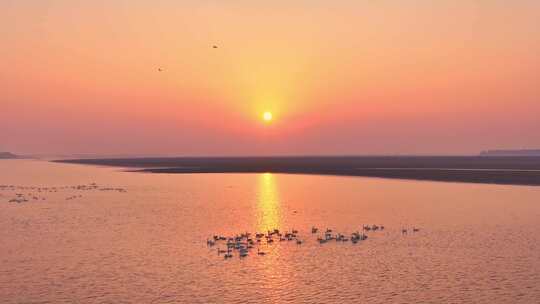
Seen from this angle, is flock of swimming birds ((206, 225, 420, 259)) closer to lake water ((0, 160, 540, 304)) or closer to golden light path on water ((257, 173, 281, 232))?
lake water ((0, 160, 540, 304))

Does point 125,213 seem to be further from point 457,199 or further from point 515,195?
point 515,195

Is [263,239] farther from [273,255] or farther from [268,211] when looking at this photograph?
[268,211]

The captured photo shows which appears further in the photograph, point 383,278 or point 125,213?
point 125,213

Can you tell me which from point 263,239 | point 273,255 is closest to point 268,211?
point 263,239

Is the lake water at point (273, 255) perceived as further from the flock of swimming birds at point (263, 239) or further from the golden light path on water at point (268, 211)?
the flock of swimming birds at point (263, 239)

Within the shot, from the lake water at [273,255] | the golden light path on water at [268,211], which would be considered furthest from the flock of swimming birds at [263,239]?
the golden light path on water at [268,211]

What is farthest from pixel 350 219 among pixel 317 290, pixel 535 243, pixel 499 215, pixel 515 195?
pixel 515 195
